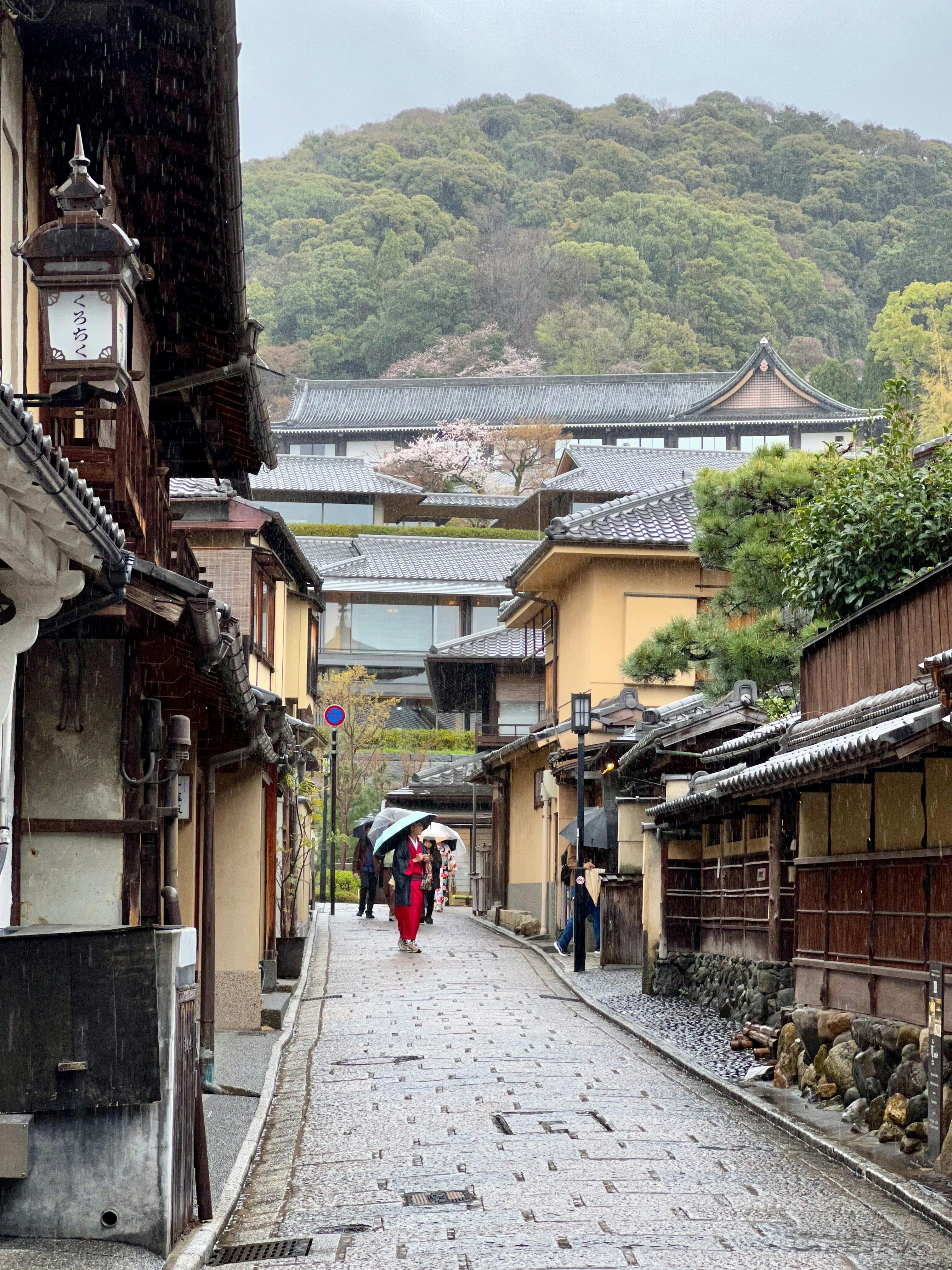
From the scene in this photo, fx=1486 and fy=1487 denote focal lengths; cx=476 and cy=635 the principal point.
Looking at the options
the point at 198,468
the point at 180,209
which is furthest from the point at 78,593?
the point at 198,468

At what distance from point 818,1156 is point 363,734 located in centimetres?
4140

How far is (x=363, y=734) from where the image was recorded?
50875 millimetres

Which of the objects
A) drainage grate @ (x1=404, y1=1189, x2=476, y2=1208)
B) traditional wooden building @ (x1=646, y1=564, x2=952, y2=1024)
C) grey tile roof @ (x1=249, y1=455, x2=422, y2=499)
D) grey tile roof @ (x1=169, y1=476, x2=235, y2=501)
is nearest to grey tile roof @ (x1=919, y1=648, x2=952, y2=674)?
traditional wooden building @ (x1=646, y1=564, x2=952, y2=1024)

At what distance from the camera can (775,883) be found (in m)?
16.2

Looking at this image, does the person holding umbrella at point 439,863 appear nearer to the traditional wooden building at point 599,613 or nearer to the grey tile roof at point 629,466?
the traditional wooden building at point 599,613

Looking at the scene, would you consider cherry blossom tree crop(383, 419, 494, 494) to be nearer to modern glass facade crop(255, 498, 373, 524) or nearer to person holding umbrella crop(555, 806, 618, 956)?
modern glass facade crop(255, 498, 373, 524)

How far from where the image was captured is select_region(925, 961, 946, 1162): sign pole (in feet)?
30.6

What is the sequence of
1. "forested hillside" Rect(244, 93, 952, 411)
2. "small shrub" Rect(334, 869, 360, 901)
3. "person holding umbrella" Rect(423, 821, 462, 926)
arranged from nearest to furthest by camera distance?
"person holding umbrella" Rect(423, 821, 462, 926) < "small shrub" Rect(334, 869, 360, 901) < "forested hillside" Rect(244, 93, 952, 411)

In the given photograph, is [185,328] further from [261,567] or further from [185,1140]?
[261,567]

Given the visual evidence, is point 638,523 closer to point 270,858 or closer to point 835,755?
point 270,858

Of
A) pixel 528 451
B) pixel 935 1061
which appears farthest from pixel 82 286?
pixel 528 451

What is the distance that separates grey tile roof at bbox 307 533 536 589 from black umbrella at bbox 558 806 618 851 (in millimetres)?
34008

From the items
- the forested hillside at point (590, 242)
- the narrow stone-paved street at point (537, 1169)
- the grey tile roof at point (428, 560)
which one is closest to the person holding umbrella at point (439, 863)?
the grey tile roof at point (428, 560)

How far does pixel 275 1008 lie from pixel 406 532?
160ft
